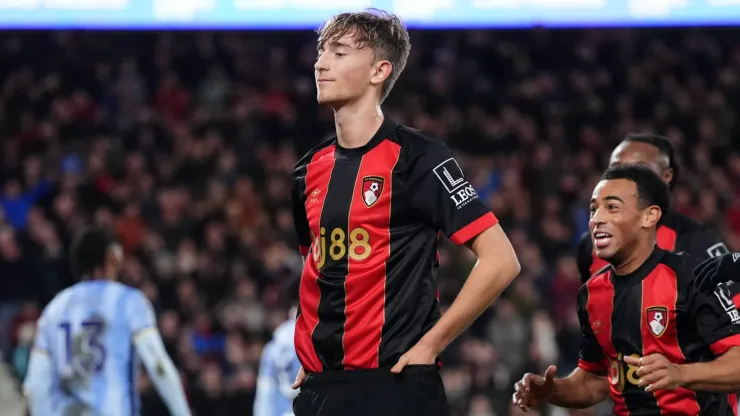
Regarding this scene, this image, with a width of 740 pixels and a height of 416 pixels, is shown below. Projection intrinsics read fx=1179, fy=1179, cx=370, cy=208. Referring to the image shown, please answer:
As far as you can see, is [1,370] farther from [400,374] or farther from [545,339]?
[400,374]

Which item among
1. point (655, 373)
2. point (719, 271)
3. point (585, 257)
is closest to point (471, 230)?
point (655, 373)

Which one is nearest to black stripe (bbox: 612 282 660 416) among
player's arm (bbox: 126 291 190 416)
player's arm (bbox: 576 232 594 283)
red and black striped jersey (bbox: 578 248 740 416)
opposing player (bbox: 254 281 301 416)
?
red and black striped jersey (bbox: 578 248 740 416)

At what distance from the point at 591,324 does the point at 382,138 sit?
4.28ft

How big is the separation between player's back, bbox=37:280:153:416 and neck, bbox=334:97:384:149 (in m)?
2.75

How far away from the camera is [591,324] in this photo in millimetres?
4477

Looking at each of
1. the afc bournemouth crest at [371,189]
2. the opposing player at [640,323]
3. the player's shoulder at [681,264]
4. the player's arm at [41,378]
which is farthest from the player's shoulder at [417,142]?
the player's arm at [41,378]

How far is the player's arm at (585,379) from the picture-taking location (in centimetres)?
452

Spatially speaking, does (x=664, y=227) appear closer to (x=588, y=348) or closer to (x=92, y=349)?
(x=588, y=348)

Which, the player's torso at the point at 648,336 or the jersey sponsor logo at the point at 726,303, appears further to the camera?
the player's torso at the point at 648,336

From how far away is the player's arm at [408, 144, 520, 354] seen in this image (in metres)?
3.41

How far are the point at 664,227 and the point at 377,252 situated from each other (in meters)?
2.05

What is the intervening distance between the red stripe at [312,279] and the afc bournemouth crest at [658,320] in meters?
1.31

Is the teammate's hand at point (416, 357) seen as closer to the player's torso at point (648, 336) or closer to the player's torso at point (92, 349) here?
the player's torso at point (648, 336)

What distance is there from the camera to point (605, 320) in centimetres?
441
